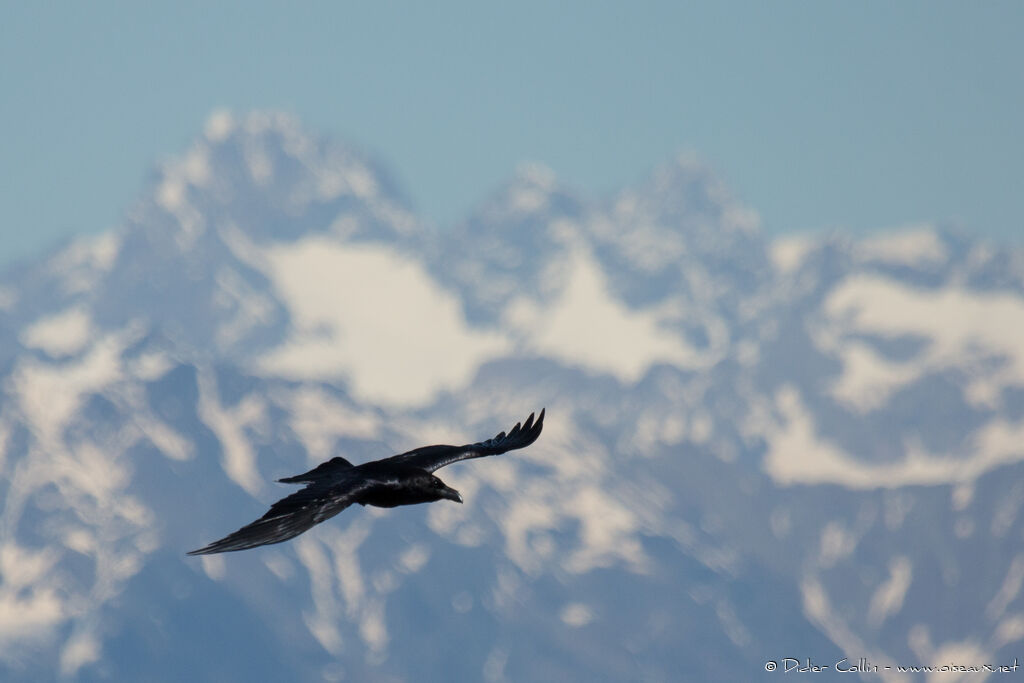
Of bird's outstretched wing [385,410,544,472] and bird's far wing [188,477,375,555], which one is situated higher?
bird's outstretched wing [385,410,544,472]

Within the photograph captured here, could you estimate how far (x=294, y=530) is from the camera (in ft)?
109

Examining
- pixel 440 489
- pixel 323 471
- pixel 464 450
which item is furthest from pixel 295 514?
pixel 464 450

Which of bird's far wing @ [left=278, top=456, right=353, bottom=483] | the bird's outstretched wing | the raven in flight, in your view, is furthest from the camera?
the bird's outstretched wing

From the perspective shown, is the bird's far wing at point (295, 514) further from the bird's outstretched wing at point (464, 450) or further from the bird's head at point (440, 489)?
the bird's outstretched wing at point (464, 450)

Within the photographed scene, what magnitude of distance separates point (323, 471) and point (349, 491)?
282cm

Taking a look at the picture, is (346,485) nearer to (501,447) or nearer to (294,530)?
(294,530)

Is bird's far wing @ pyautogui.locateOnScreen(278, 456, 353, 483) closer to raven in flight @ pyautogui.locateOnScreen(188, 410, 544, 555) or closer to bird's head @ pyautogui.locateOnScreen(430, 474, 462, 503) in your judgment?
raven in flight @ pyautogui.locateOnScreen(188, 410, 544, 555)

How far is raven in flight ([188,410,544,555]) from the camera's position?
33000 millimetres

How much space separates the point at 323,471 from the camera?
38906mm

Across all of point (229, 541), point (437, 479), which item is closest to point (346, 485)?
point (437, 479)

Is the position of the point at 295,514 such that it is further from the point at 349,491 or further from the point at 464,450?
the point at 464,450

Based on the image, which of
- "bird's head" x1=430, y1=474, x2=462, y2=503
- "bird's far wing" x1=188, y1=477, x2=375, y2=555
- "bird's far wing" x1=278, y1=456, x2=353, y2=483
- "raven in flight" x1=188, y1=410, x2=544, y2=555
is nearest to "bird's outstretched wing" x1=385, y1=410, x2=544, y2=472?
"raven in flight" x1=188, y1=410, x2=544, y2=555

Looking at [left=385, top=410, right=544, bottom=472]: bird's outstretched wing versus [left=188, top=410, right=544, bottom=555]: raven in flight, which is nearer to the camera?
[left=188, top=410, right=544, bottom=555]: raven in flight

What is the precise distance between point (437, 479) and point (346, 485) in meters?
2.51
